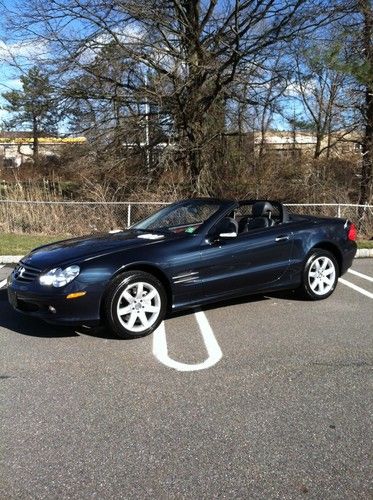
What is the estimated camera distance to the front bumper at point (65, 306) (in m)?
4.94

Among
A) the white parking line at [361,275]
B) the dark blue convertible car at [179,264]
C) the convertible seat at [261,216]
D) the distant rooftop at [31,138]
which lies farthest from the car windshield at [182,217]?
the distant rooftop at [31,138]

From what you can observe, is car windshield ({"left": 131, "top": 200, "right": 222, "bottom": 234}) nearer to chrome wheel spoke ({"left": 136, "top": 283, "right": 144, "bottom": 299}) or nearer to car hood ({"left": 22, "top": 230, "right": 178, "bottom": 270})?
car hood ({"left": 22, "top": 230, "right": 178, "bottom": 270})

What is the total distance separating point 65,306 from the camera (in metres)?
4.94

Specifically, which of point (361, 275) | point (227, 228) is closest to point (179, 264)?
point (227, 228)

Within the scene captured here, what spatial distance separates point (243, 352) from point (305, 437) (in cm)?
162

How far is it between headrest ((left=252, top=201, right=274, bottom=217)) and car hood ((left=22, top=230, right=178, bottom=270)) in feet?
4.18

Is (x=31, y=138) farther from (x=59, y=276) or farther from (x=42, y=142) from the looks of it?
(x=59, y=276)

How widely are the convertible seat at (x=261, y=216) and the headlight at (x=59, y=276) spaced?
231 centimetres

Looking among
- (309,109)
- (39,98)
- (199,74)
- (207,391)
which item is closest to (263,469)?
(207,391)

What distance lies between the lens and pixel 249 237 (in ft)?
20.1

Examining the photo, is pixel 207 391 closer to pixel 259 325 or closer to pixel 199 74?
pixel 259 325

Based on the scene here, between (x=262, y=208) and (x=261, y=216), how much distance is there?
4.5 inches

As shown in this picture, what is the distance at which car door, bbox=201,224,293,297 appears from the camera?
5727 mm

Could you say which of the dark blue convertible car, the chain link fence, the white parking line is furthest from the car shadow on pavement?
the chain link fence
